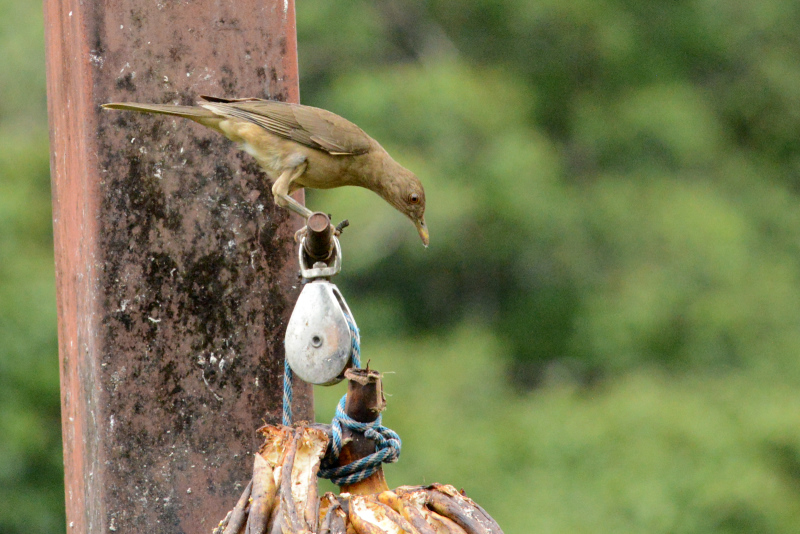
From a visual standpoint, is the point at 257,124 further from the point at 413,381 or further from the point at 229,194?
the point at 413,381

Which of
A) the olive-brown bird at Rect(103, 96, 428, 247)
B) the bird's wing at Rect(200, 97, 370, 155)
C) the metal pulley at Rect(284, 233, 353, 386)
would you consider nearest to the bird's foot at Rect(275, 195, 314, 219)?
the olive-brown bird at Rect(103, 96, 428, 247)

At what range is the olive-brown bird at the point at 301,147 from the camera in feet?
8.62

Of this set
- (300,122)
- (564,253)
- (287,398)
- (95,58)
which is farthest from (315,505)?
(564,253)

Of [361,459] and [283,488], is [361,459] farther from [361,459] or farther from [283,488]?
[283,488]

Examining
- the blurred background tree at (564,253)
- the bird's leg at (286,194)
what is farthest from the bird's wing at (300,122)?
the blurred background tree at (564,253)

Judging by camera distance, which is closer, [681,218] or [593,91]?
[681,218]

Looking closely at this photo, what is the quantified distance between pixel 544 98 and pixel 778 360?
3677 millimetres

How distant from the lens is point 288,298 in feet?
8.79

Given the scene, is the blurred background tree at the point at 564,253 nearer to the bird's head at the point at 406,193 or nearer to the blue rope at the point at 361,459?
the bird's head at the point at 406,193

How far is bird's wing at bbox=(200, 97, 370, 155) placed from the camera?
8.76ft

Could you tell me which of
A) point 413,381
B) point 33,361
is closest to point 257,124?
point 33,361

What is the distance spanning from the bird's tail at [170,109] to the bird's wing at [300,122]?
0.03 meters

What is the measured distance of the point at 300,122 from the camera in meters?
3.37

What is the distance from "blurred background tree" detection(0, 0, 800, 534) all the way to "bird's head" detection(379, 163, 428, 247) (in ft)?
13.9
